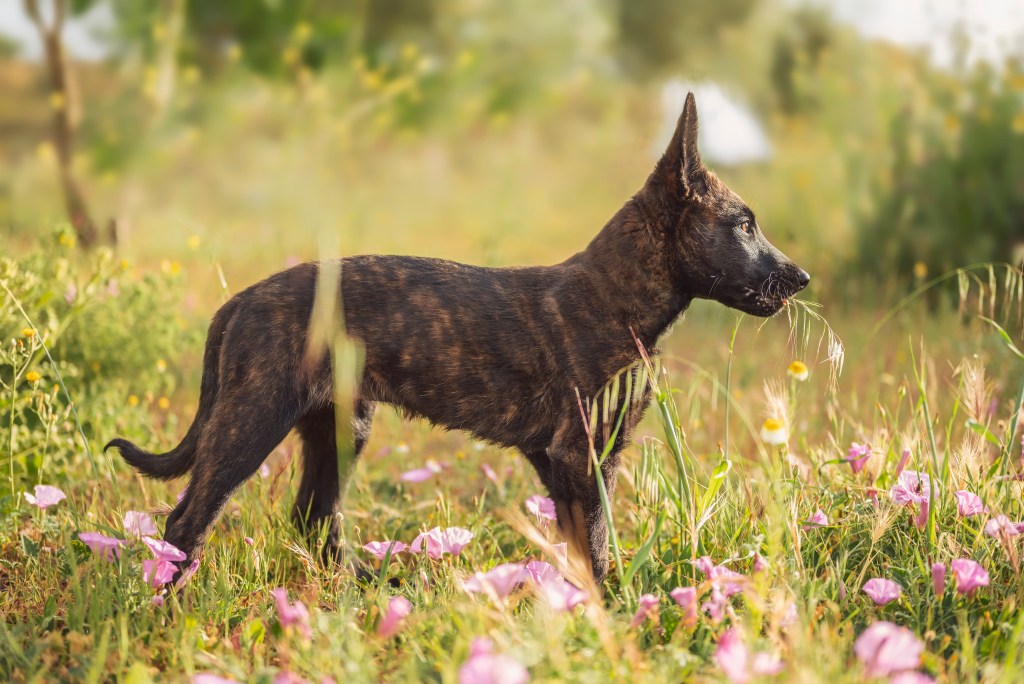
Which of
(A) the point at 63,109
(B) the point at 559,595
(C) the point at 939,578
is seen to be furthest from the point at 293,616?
(A) the point at 63,109

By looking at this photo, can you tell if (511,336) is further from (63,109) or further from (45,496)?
(63,109)

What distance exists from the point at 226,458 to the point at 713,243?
65.9 inches

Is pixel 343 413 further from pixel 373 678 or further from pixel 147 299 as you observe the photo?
pixel 147 299

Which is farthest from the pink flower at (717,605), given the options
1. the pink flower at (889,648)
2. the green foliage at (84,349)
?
the green foliage at (84,349)

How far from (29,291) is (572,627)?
275 centimetres

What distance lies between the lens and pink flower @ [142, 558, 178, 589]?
8.71 ft

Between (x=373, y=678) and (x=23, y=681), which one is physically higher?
(x=373, y=678)

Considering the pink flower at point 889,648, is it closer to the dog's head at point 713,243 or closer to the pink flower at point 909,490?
the pink flower at point 909,490

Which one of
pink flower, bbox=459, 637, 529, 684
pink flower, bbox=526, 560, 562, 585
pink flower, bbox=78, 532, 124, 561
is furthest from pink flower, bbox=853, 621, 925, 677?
pink flower, bbox=78, 532, 124, 561

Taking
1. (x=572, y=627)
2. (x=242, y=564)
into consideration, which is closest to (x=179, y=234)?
(x=242, y=564)

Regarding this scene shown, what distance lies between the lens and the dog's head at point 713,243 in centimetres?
299

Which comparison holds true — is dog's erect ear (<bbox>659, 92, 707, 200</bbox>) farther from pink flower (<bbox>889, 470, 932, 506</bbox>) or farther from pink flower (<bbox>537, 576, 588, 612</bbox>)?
pink flower (<bbox>537, 576, 588, 612</bbox>)

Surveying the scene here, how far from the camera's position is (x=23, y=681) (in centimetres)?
244

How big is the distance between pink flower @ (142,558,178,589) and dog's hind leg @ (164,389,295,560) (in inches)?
7.6
